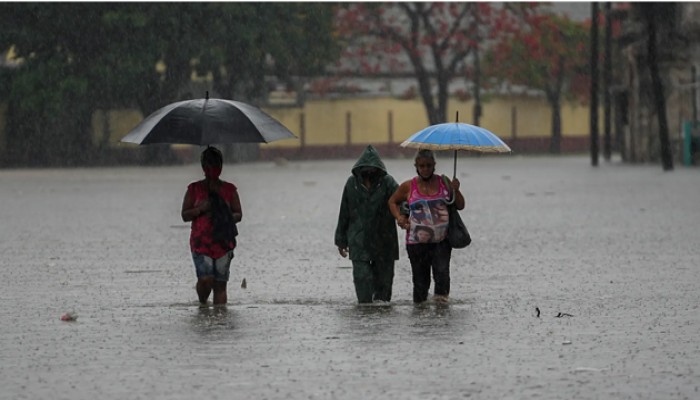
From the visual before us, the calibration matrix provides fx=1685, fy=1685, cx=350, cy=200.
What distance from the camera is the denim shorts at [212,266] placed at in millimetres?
11422

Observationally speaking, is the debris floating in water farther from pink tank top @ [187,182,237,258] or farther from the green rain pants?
the green rain pants

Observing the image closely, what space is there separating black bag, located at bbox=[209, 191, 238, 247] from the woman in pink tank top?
3.58 ft

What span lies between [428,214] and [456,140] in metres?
0.56

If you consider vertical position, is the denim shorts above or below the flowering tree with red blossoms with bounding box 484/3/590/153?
below

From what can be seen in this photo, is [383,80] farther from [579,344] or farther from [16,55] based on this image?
[579,344]

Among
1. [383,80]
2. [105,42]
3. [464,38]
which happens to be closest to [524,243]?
[105,42]

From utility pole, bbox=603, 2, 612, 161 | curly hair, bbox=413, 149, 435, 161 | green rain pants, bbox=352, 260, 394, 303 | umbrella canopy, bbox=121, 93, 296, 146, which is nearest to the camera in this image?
umbrella canopy, bbox=121, 93, 296, 146

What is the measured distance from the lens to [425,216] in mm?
11367

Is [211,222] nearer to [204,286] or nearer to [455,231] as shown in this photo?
[204,286]

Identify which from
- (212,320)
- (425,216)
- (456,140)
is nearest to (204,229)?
(212,320)

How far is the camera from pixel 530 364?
28.5 feet

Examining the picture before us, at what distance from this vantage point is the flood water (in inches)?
321

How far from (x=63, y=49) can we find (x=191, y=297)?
39.6 m

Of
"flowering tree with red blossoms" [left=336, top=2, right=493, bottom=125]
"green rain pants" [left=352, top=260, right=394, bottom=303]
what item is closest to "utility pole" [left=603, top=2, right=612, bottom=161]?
"flowering tree with red blossoms" [left=336, top=2, right=493, bottom=125]
